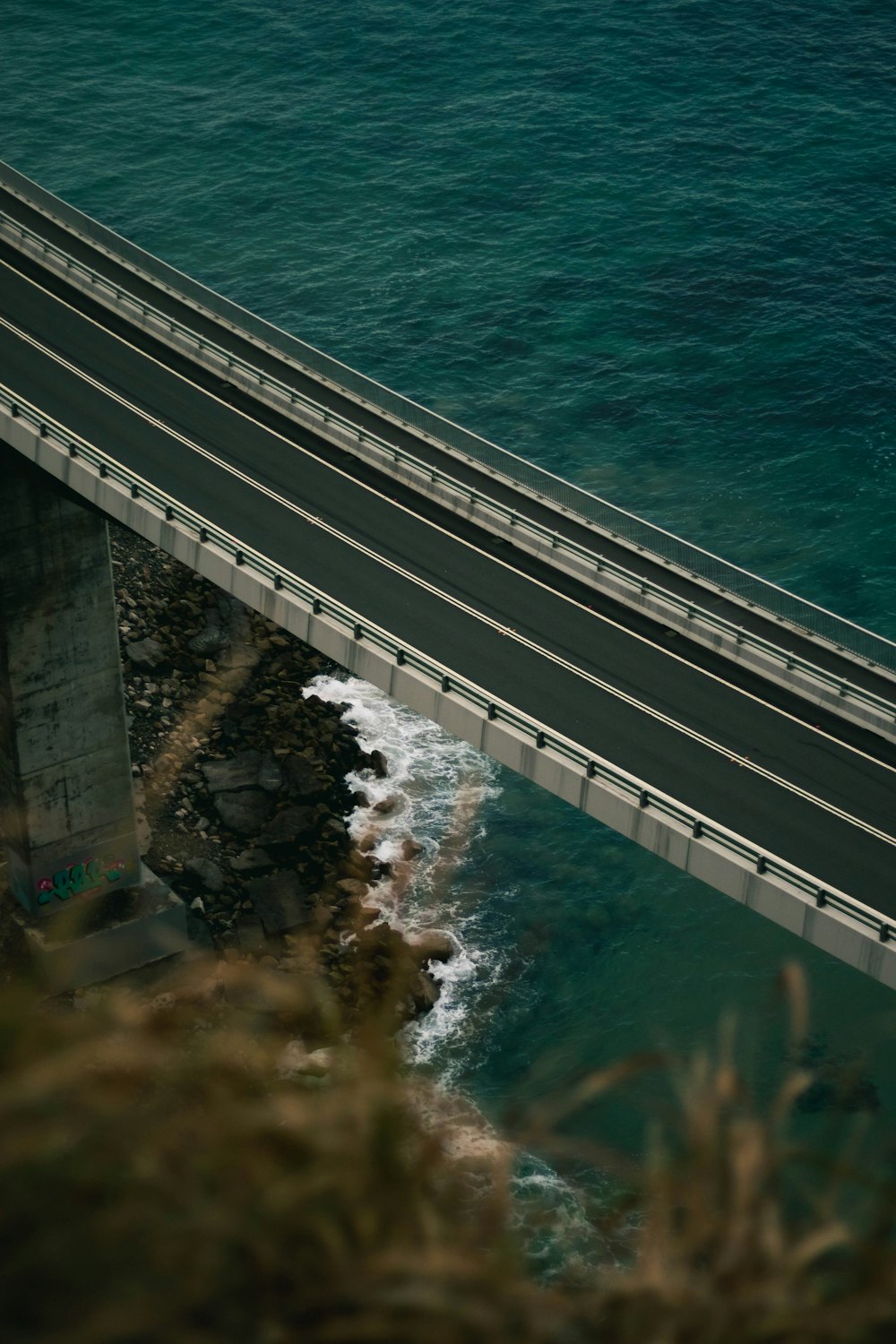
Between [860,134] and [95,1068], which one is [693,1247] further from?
[860,134]

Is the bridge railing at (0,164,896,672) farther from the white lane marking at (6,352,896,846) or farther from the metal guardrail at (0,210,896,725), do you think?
the white lane marking at (6,352,896,846)

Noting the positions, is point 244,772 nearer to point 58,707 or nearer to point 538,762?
→ point 58,707

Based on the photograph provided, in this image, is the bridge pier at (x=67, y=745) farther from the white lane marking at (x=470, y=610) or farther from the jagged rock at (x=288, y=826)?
the jagged rock at (x=288, y=826)

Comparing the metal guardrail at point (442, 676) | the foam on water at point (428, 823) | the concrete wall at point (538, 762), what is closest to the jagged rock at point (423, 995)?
the foam on water at point (428, 823)

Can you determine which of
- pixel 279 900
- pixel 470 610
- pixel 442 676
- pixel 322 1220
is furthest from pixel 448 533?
pixel 322 1220

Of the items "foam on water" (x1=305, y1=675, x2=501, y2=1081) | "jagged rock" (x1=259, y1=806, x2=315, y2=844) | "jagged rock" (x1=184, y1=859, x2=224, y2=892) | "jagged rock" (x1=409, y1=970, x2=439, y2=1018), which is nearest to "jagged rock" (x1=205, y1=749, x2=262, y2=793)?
"jagged rock" (x1=259, y1=806, x2=315, y2=844)
